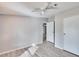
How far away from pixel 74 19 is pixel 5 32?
379cm

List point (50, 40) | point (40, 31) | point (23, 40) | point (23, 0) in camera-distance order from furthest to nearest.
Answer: point (50, 40)
point (40, 31)
point (23, 40)
point (23, 0)

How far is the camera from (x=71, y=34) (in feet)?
13.6

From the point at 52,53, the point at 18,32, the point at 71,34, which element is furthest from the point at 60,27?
the point at 18,32

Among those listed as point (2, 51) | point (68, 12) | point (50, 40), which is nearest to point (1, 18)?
point (2, 51)

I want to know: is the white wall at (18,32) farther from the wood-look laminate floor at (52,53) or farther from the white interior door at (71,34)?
the white interior door at (71,34)

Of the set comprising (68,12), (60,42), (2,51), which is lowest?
(2,51)

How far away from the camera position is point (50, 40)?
716cm

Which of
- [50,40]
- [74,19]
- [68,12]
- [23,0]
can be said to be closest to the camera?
[23,0]

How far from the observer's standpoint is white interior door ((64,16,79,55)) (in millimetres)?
3833

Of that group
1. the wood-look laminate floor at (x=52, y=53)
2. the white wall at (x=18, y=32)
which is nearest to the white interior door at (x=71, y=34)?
the wood-look laminate floor at (x=52, y=53)

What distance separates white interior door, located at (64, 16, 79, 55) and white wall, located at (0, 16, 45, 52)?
254cm

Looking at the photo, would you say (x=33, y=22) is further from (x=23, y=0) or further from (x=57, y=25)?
(x=23, y=0)

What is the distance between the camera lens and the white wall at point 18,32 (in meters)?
4.61

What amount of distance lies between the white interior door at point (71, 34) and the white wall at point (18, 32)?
8.33 ft
